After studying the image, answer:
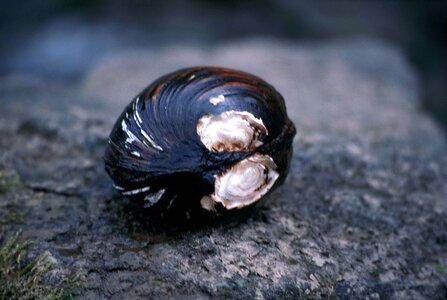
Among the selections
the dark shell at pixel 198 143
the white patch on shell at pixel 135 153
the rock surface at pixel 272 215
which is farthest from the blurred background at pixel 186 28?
the white patch on shell at pixel 135 153

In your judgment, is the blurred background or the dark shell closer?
the dark shell

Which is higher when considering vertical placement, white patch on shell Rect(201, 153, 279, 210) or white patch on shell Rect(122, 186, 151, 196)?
white patch on shell Rect(201, 153, 279, 210)

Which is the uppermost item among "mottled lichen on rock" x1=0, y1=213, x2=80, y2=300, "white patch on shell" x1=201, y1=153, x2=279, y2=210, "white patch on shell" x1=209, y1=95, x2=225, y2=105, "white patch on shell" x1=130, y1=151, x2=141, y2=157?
"white patch on shell" x1=209, y1=95, x2=225, y2=105

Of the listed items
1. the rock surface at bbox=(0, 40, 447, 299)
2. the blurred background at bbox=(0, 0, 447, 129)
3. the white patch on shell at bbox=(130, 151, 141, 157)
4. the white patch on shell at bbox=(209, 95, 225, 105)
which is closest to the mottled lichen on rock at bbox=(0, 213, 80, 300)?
the rock surface at bbox=(0, 40, 447, 299)

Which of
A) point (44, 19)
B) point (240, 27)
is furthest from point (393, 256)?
point (44, 19)

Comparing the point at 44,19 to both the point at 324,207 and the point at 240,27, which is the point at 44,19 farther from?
the point at 324,207

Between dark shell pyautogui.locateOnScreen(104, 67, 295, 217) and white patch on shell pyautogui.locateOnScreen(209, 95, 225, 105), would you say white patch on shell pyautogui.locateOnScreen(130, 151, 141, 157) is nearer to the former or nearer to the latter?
dark shell pyautogui.locateOnScreen(104, 67, 295, 217)
